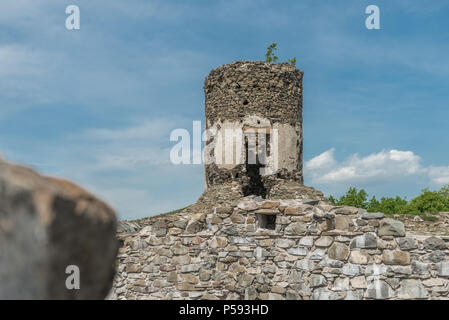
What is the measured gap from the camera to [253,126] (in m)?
17.6

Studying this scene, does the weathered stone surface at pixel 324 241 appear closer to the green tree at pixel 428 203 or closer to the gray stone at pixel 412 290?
the gray stone at pixel 412 290

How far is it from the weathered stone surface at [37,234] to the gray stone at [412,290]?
193 inches

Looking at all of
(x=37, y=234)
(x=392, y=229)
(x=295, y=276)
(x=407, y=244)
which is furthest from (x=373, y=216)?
(x=37, y=234)

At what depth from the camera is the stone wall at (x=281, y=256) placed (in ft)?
19.5

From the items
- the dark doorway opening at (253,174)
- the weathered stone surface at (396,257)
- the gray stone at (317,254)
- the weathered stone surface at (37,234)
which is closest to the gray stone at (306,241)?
the gray stone at (317,254)

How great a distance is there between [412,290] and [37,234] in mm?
5242

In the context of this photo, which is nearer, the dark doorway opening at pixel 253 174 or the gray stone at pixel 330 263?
the gray stone at pixel 330 263

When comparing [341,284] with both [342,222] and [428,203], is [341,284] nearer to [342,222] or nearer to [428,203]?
[342,222]

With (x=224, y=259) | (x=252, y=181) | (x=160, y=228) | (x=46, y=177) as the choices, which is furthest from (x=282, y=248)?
(x=252, y=181)

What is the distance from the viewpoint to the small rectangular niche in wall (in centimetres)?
689

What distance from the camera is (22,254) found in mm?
2057
